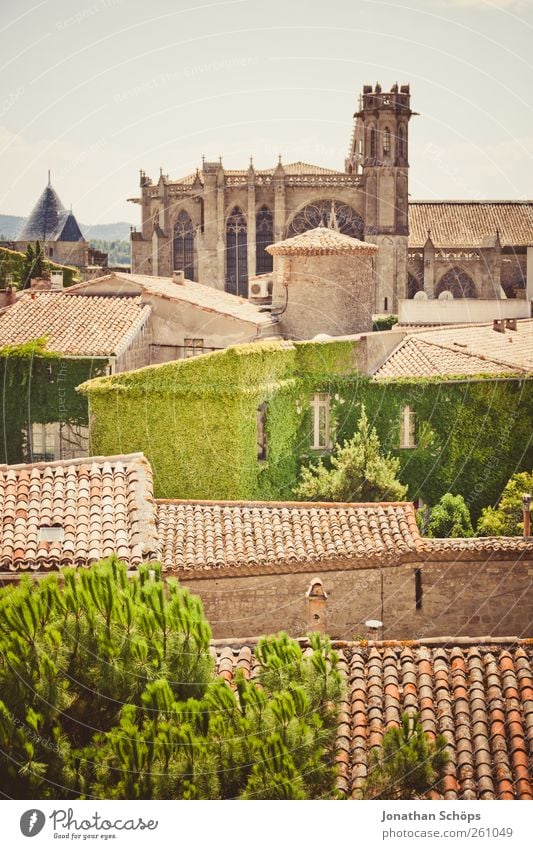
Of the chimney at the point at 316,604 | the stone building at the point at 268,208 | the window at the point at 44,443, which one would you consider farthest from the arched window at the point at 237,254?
the chimney at the point at 316,604

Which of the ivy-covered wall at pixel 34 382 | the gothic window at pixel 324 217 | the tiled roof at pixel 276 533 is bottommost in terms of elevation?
the tiled roof at pixel 276 533

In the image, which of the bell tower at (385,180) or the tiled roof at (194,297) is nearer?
the tiled roof at (194,297)

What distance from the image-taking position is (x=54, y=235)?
110 ft

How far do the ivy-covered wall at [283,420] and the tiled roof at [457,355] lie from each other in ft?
1.05

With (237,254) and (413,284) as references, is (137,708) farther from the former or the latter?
(413,284)

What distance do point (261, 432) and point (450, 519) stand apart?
2.87 metres

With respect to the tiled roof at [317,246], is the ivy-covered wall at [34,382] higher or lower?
lower

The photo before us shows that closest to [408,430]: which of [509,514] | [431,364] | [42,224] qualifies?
[431,364]

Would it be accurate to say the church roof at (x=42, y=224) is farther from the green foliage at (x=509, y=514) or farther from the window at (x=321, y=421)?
the green foliage at (x=509, y=514)

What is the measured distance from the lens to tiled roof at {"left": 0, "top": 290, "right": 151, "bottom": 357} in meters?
17.0

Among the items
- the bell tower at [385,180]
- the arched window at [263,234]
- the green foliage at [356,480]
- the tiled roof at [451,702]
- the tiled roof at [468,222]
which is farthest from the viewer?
the tiled roof at [468,222]

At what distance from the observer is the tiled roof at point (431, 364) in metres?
17.9
